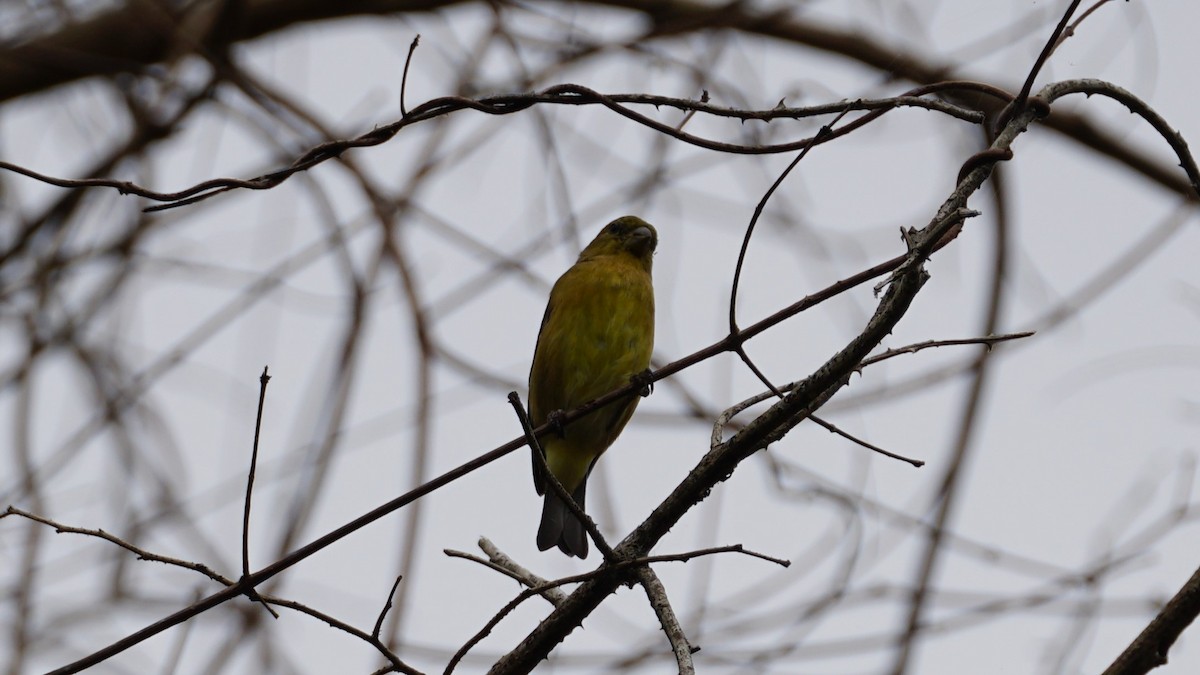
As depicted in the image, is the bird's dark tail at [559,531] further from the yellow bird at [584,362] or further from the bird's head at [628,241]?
the bird's head at [628,241]

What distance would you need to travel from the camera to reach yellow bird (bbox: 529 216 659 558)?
4543 millimetres

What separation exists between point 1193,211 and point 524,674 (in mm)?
3219

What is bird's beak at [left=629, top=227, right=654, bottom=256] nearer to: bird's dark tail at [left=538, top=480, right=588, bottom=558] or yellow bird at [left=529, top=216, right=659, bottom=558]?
yellow bird at [left=529, top=216, right=659, bottom=558]

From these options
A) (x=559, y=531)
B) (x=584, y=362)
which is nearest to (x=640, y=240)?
(x=584, y=362)

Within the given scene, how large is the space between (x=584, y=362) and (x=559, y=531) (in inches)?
25.0

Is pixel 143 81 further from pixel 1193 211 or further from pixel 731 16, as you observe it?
pixel 1193 211

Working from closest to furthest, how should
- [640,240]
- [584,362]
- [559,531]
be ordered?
1. [559,531]
2. [584,362]
3. [640,240]

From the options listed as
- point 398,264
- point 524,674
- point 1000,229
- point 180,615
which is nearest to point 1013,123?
point 524,674

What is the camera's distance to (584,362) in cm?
463

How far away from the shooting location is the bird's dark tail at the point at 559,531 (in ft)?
14.5

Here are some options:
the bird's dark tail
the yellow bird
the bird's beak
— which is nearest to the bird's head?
the bird's beak

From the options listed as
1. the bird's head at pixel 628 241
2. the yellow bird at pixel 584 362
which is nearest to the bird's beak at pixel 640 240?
the bird's head at pixel 628 241

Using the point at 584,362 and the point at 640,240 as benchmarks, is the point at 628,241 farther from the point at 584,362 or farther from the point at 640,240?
the point at 584,362

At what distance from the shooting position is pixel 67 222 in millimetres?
5379
